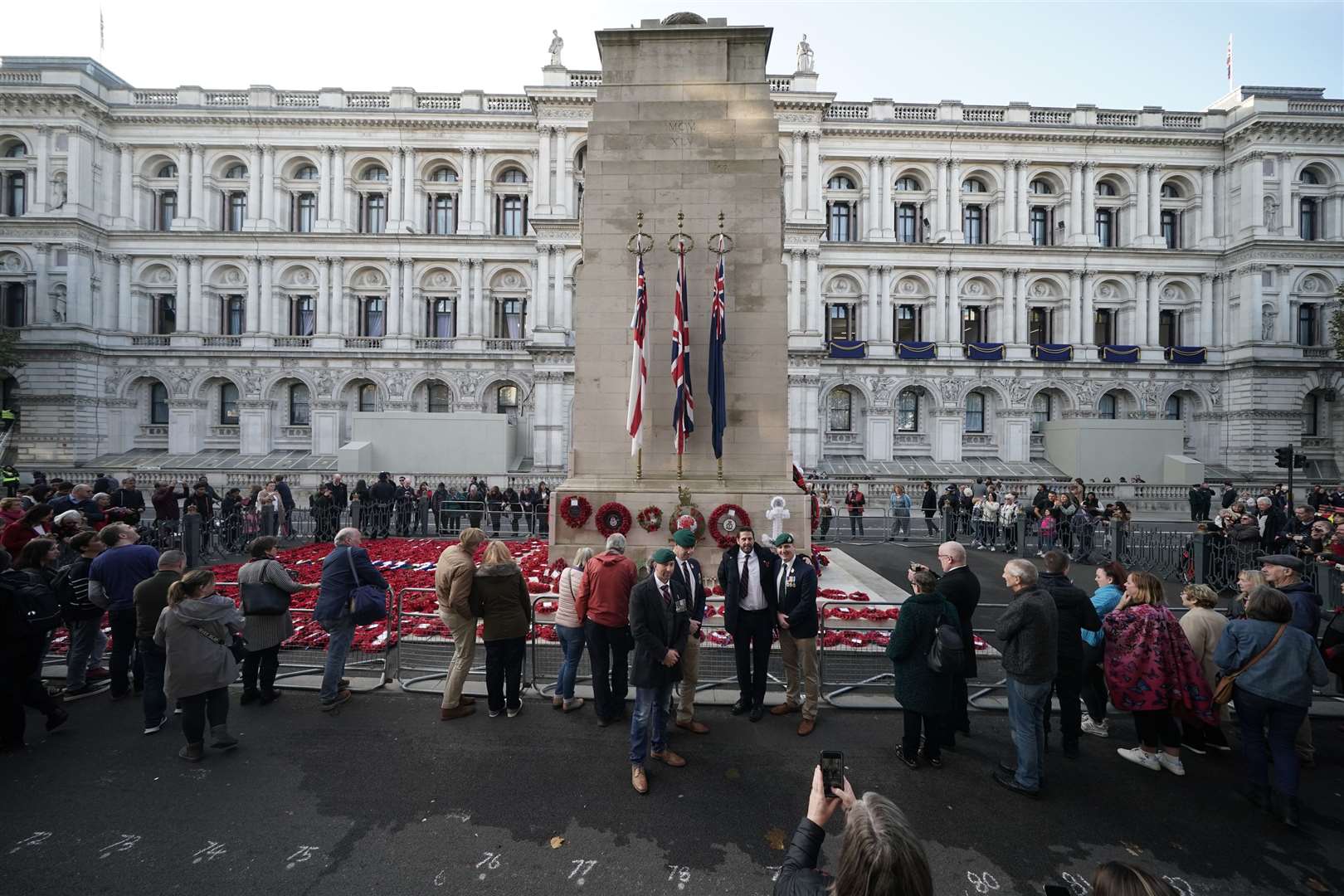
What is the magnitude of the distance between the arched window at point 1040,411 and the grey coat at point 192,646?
4206cm

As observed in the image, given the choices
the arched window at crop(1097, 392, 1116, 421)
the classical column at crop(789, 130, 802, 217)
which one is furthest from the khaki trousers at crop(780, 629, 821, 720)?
the arched window at crop(1097, 392, 1116, 421)

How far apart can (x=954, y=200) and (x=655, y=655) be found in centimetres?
4150

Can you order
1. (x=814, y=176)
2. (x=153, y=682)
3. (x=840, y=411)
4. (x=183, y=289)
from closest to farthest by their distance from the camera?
(x=153, y=682)
(x=814, y=176)
(x=183, y=289)
(x=840, y=411)

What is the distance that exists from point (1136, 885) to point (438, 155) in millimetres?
44660

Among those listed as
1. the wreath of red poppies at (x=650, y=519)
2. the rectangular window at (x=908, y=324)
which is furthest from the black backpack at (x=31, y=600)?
the rectangular window at (x=908, y=324)

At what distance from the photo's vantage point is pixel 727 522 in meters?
11.6

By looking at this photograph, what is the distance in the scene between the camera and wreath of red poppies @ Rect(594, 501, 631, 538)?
1180cm

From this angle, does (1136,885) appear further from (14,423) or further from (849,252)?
(14,423)

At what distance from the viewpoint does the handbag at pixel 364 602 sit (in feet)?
22.3

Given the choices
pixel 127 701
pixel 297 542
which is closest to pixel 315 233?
pixel 297 542

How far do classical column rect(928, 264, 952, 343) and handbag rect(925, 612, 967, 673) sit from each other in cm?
3710

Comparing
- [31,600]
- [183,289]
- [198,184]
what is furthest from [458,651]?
[198,184]

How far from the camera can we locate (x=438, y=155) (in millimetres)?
38781

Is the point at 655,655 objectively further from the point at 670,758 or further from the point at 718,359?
the point at 718,359
